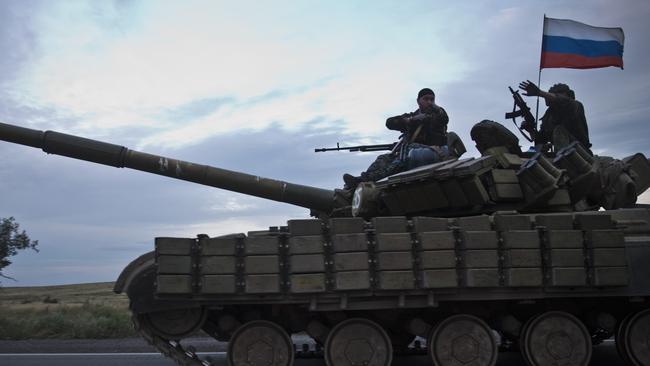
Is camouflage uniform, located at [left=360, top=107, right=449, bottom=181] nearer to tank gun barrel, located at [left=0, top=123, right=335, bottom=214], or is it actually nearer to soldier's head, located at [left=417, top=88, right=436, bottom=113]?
soldier's head, located at [left=417, top=88, right=436, bottom=113]

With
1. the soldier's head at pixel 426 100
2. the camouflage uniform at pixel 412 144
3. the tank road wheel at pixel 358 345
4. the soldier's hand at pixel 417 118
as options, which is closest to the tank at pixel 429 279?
the tank road wheel at pixel 358 345

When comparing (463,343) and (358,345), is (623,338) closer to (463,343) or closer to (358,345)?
(463,343)

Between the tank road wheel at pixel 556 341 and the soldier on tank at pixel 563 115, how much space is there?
2617 millimetres

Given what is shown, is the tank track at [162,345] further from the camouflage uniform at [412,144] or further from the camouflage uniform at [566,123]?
the camouflage uniform at [566,123]

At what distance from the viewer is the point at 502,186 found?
7145 mm

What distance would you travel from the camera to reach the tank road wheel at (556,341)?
21.6ft

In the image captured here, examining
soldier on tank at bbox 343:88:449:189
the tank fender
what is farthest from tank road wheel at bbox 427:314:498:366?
the tank fender

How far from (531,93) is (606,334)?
3.28 metres

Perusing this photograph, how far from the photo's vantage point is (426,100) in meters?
8.67

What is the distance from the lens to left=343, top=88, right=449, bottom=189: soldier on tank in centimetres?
814

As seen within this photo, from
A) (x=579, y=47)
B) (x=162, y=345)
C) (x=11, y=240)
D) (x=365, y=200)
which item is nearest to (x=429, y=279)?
(x=365, y=200)

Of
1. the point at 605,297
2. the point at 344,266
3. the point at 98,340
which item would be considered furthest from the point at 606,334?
the point at 98,340

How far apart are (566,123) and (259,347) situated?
5.02 metres

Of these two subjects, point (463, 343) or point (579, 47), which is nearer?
point (463, 343)
